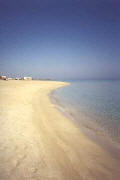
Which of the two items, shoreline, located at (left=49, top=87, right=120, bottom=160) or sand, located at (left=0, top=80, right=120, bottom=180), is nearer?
sand, located at (left=0, top=80, right=120, bottom=180)

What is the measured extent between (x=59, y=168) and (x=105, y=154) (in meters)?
1.79

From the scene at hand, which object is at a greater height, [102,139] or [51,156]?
[51,156]

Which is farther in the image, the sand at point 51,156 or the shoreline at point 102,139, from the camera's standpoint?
the shoreline at point 102,139

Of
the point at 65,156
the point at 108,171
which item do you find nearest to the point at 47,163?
the point at 65,156

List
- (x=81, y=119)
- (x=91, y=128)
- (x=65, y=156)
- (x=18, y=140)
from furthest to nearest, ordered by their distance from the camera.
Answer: (x=81, y=119) → (x=91, y=128) → (x=18, y=140) → (x=65, y=156)

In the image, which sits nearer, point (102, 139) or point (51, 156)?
point (51, 156)

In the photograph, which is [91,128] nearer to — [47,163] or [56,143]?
[56,143]

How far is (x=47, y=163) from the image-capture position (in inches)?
131

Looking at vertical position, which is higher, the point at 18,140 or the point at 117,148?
the point at 18,140

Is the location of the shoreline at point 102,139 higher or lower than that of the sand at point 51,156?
lower

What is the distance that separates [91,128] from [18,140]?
3.79 meters

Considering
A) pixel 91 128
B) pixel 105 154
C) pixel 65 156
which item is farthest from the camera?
pixel 91 128

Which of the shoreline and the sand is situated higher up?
the sand

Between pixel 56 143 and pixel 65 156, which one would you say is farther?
pixel 56 143
